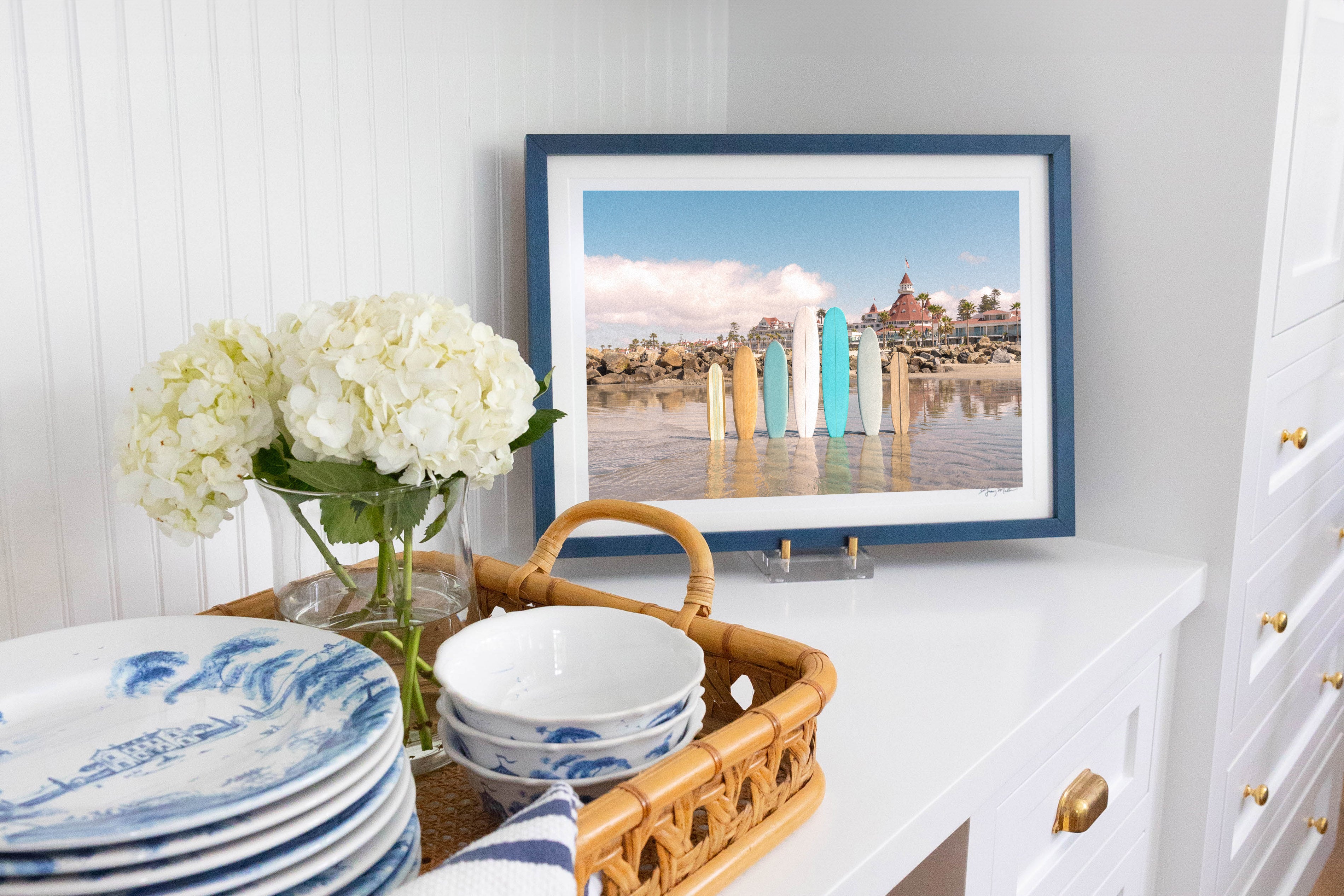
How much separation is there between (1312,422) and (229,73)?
1288mm

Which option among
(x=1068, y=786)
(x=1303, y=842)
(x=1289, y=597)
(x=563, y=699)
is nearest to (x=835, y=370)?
(x=1068, y=786)

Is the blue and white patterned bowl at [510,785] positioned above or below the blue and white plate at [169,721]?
below

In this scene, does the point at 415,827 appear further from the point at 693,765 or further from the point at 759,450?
the point at 759,450

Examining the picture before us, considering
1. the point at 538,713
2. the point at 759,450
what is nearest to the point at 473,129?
the point at 759,450

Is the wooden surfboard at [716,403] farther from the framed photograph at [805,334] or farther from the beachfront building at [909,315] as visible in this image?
the beachfront building at [909,315]

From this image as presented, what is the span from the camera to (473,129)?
1085 mm

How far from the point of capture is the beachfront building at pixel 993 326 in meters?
1.12

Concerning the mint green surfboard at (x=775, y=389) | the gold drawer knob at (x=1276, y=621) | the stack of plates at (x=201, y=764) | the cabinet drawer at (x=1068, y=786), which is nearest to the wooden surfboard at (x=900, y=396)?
the mint green surfboard at (x=775, y=389)

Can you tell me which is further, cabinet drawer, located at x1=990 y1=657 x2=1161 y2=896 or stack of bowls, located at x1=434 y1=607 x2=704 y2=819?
cabinet drawer, located at x1=990 y1=657 x2=1161 y2=896

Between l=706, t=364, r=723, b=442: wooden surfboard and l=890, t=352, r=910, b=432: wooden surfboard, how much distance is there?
0.19m

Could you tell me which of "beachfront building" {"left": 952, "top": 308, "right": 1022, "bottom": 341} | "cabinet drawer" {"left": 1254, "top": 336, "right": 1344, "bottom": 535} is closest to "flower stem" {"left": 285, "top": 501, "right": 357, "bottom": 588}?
"beachfront building" {"left": 952, "top": 308, "right": 1022, "bottom": 341}

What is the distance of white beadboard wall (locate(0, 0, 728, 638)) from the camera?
2.43 feet

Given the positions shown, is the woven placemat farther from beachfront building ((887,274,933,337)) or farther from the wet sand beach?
beachfront building ((887,274,933,337))

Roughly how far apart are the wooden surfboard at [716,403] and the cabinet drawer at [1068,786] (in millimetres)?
466
